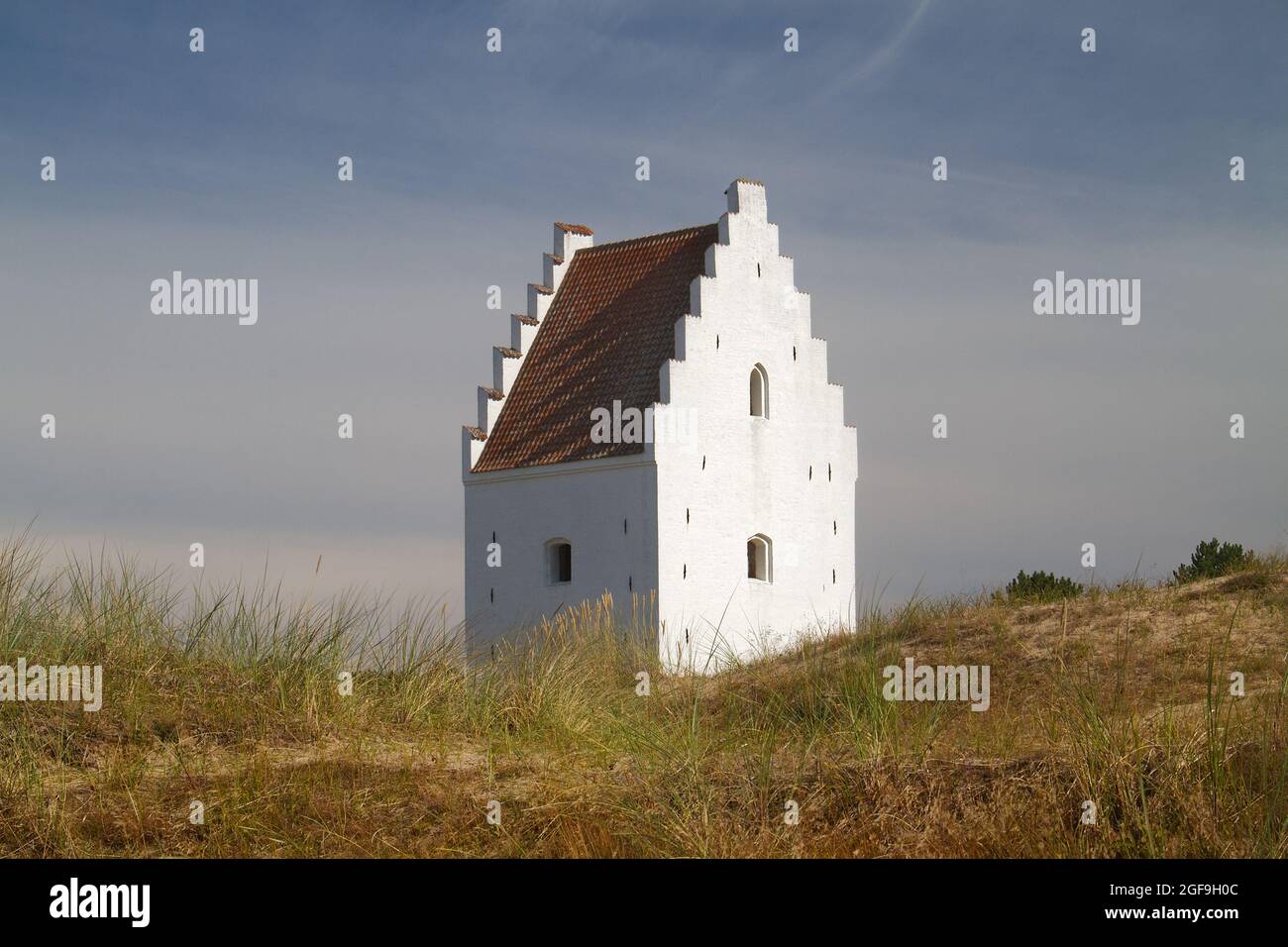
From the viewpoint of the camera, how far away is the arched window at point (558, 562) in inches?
1195

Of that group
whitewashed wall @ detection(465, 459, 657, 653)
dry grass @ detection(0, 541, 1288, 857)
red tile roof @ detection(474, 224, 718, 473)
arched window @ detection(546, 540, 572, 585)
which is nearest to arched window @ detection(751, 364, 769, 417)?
red tile roof @ detection(474, 224, 718, 473)

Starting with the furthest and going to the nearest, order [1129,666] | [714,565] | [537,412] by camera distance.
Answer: [537,412] < [714,565] < [1129,666]

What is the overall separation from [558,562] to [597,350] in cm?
520

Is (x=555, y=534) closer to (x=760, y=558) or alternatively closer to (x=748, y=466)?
(x=748, y=466)

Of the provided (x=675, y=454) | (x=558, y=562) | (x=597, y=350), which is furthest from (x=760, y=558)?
(x=597, y=350)

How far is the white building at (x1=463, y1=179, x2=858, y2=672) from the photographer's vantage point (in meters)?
28.8

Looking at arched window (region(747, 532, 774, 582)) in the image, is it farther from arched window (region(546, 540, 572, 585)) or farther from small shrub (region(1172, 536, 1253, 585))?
small shrub (region(1172, 536, 1253, 585))

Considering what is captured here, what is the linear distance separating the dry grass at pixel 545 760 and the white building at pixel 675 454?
535 inches

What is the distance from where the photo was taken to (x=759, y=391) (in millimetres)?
31234
